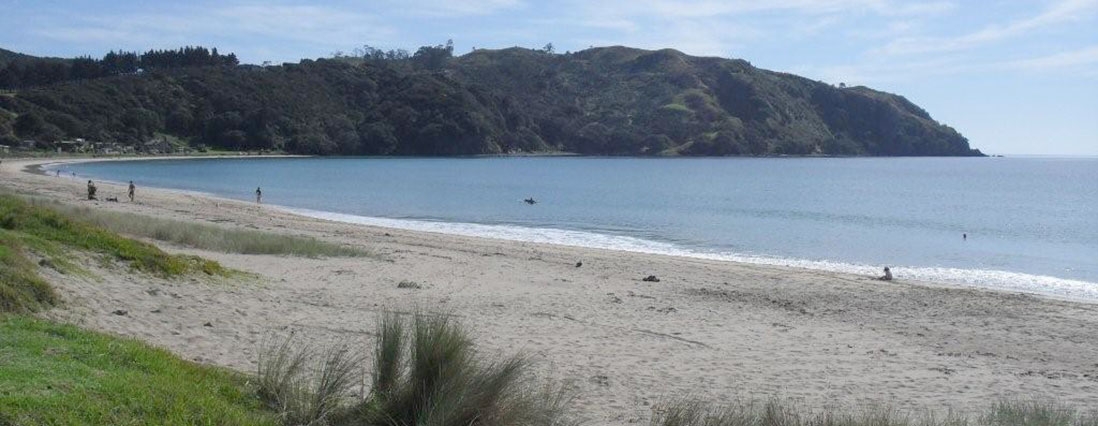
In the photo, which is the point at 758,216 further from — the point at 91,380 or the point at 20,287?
the point at 91,380

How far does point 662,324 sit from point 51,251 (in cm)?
805

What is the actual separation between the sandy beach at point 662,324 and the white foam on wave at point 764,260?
265 cm

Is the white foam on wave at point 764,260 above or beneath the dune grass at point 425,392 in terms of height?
beneath

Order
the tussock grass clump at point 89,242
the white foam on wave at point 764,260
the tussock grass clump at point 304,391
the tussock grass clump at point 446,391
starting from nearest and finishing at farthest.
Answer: the tussock grass clump at point 446,391, the tussock grass clump at point 304,391, the tussock grass clump at point 89,242, the white foam on wave at point 764,260

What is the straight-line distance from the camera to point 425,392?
6113mm

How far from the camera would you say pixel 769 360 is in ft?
36.0

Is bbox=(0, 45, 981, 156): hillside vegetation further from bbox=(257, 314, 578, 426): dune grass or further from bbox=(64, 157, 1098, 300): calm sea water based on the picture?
bbox=(257, 314, 578, 426): dune grass

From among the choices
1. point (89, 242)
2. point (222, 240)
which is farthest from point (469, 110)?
point (89, 242)

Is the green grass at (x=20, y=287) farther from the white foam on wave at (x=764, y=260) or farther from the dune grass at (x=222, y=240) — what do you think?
the white foam on wave at (x=764, y=260)

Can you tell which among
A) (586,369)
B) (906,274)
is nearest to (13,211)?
(586,369)

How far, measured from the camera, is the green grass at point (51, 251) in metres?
8.95

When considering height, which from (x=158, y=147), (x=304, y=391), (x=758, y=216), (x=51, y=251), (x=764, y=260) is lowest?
(x=158, y=147)

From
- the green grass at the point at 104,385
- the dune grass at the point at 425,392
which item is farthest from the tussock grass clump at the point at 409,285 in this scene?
the dune grass at the point at 425,392

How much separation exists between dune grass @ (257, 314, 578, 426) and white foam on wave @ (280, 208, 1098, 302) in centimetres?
1736
